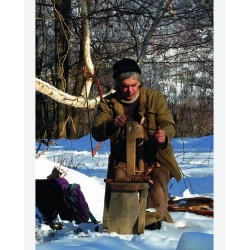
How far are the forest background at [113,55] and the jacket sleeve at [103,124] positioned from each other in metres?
0.26

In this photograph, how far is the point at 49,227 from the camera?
15.2 ft

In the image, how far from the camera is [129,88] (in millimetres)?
4551

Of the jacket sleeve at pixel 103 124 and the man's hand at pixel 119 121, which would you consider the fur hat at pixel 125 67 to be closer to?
the jacket sleeve at pixel 103 124

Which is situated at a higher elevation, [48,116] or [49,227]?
[48,116]

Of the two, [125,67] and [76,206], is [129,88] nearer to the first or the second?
[125,67]

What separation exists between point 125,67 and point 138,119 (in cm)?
30

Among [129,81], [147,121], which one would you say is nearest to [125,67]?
[129,81]

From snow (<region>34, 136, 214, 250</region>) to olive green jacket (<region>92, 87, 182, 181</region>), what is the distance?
161 mm

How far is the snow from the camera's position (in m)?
4.36

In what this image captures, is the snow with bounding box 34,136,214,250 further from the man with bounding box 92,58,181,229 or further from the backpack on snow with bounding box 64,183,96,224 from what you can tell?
the man with bounding box 92,58,181,229

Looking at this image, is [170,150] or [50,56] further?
[50,56]

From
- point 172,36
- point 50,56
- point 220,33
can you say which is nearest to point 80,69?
point 50,56

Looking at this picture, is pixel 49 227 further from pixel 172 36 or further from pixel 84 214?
pixel 172 36

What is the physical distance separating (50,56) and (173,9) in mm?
798
